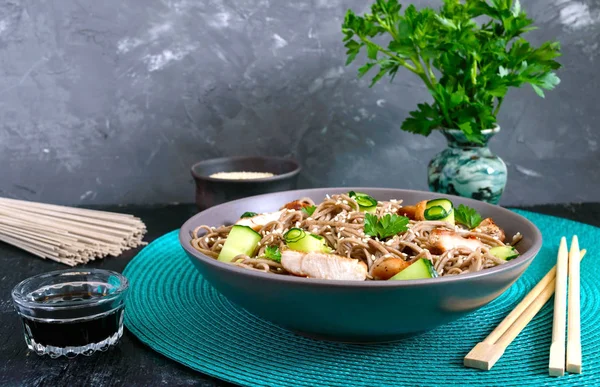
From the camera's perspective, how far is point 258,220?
1.52m

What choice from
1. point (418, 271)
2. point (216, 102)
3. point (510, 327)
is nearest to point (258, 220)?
point (418, 271)

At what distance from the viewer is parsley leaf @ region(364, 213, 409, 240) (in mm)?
1376

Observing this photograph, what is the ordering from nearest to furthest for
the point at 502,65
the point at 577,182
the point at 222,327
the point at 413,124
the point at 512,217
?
1. the point at 222,327
2. the point at 512,217
3. the point at 502,65
4. the point at 413,124
5. the point at 577,182

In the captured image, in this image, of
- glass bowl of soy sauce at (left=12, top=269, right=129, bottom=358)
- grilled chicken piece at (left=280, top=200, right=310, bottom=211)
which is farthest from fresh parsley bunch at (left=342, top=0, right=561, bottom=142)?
glass bowl of soy sauce at (left=12, top=269, right=129, bottom=358)

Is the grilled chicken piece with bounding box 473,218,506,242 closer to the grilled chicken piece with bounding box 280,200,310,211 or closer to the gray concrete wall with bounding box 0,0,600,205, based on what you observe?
the grilled chicken piece with bounding box 280,200,310,211

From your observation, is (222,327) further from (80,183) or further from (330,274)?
(80,183)

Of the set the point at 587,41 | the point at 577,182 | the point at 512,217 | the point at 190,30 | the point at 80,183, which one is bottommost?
the point at 577,182

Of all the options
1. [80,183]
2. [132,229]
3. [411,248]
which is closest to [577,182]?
[411,248]

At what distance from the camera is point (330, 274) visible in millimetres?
1180

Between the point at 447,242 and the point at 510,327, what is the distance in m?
0.20

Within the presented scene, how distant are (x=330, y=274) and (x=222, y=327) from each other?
11.4 inches

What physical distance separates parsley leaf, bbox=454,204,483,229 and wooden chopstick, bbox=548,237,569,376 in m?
0.21

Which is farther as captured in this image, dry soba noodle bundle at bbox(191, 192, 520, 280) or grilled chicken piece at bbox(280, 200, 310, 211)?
grilled chicken piece at bbox(280, 200, 310, 211)

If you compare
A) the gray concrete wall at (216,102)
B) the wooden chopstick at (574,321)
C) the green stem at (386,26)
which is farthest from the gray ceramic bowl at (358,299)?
the gray concrete wall at (216,102)
